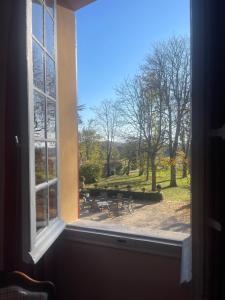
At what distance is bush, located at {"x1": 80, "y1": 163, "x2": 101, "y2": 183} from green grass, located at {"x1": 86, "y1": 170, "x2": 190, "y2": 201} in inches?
1.9

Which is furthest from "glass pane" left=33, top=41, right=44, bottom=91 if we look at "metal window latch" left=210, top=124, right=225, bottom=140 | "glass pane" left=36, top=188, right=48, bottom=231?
"metal window latch" left=210, top=124, right=225, bottom=140

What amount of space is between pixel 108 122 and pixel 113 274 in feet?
3.94

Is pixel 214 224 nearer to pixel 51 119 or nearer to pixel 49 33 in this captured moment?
pixel 51 119

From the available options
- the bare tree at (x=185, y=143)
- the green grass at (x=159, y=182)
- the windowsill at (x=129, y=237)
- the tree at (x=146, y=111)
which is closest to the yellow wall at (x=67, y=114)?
the windowsill at (x=129, y=237)

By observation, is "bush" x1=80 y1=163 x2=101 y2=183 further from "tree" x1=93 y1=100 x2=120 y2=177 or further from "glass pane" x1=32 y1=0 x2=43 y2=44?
"glass pane" x1=32 y1=0 x2=43 y2=44

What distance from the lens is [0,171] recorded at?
166 cm

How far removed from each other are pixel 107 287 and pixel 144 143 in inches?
42.6

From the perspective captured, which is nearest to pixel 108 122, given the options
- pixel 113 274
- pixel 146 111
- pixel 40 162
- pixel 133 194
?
pixel 146 111

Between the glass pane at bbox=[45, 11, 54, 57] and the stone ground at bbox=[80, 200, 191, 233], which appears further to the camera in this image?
the stone ground at bbox=[80, 200, 191, 233]

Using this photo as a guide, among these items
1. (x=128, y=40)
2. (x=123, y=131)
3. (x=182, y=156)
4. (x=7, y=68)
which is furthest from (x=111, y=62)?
(x=7, y=68)

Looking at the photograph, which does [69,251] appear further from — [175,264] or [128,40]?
[128,40]

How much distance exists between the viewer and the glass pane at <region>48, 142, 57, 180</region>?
172 cm

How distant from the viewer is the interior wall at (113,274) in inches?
65.7

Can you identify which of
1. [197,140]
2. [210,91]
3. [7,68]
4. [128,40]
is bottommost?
[197,140]
